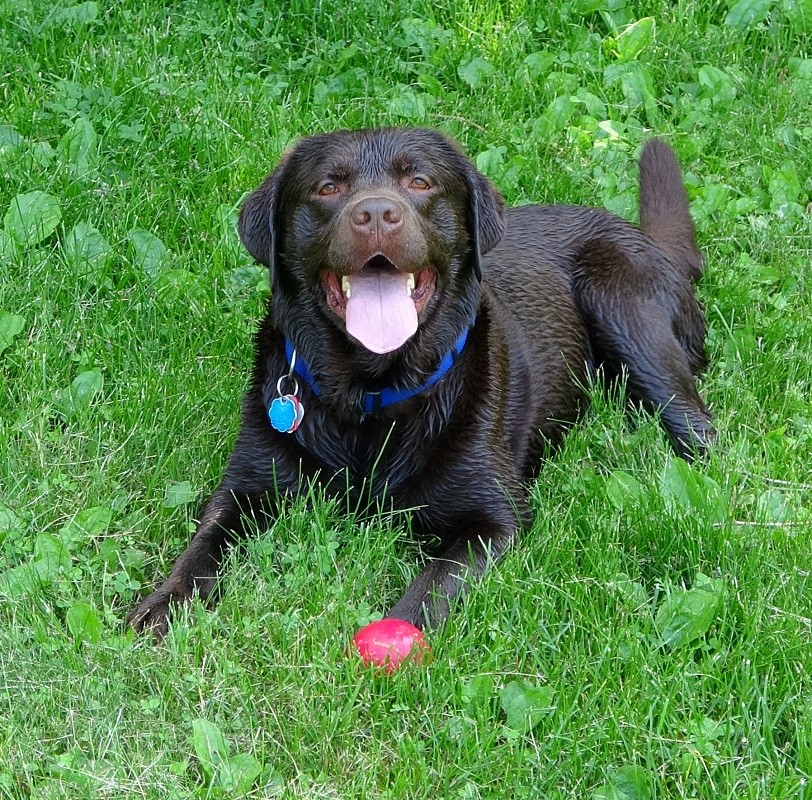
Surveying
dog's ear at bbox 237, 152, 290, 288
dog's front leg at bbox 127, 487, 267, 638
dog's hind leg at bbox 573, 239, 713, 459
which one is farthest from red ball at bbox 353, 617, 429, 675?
dog's hind leg at bbox 573, 239, 713, 459

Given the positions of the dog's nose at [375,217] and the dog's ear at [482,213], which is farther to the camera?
the dog's ear at [482,213]

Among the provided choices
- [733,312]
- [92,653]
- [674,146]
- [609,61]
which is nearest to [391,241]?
[92,653]

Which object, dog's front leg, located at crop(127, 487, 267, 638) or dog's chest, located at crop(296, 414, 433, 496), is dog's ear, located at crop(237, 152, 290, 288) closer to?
dog's chest, located at crop(296, 414, 433, 496)

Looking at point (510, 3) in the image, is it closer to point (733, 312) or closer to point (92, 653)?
point (733, 312)

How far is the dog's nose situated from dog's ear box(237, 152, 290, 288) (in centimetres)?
45

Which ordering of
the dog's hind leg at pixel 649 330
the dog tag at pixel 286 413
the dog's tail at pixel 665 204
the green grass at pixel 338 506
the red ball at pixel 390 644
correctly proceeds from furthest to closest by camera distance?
the dog's tail at pixel 665 204 < the dog's hind leg at pixel 649 330 < the dog tag at pixel 286 413 < the red ball at pixel 390 644 < the green grass at pixel 338 506

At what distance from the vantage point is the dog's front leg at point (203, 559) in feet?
11.8

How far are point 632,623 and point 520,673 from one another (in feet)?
1.07

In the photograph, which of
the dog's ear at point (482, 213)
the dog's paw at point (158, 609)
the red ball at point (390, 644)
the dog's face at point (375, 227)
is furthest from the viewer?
the dog's ear at point (482, 213)

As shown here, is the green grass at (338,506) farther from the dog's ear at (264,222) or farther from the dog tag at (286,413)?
the dog's ear at (264,222)

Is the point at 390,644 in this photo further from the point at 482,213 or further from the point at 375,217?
the point at 482,213

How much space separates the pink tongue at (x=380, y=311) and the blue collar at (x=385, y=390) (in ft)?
0.93

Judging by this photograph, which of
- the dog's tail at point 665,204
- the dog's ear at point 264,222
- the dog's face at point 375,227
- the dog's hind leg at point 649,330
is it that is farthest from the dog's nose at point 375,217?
the dog's tail at point 665,204

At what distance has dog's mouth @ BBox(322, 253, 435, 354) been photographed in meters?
3.71
